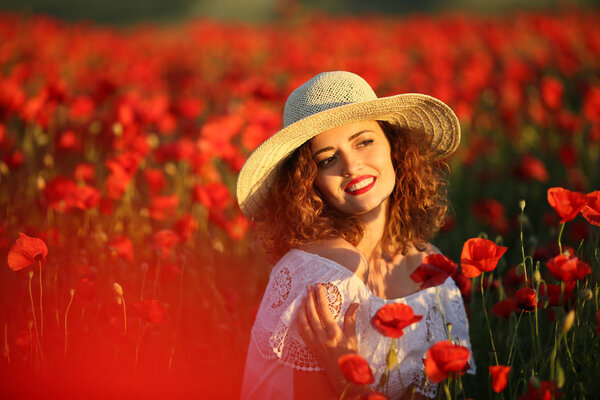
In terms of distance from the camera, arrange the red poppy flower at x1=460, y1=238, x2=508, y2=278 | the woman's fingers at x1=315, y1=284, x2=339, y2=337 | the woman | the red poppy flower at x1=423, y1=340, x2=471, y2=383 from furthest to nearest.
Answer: the woman, the woman's fingers at x1=315, y1=284, x2=339, y2=337, the red poppy flower at x1=460, y1=238, x2=508, y2=278, the red poppy flower at x1=423, y1=340, x2=471, y2=383

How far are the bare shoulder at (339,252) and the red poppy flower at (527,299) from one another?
525 millimetres

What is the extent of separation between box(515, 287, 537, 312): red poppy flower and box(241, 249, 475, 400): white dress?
1.07 ft

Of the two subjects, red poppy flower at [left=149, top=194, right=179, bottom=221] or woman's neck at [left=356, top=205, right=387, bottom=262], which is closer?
woman's neck at [left=356, top=205, right=387, bottom=262]

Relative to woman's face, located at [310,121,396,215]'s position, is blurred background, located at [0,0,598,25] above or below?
above

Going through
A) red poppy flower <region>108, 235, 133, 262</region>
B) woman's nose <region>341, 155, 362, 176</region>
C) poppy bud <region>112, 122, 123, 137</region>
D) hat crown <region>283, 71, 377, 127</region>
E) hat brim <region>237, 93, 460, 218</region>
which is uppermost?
poppy bud <region>112, 122, 123, 137</region>

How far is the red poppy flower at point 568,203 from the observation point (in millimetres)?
1551

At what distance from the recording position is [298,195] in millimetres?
1991

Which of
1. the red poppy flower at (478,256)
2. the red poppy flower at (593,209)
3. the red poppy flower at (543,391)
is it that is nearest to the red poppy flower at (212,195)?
the red poppy flower at (478,256)

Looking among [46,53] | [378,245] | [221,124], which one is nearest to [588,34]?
[221,124]

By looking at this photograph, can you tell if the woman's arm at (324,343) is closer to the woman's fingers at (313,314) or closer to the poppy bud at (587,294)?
the woman's fingers at (313,314)

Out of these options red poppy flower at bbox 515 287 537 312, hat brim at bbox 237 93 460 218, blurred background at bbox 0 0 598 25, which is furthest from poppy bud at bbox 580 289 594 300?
blurred background at bbox 0 0 598 25

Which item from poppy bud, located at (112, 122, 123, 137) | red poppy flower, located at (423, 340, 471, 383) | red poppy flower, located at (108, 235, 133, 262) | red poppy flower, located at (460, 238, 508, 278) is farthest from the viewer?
poppy bud, located at (112, 122, 123, 137)

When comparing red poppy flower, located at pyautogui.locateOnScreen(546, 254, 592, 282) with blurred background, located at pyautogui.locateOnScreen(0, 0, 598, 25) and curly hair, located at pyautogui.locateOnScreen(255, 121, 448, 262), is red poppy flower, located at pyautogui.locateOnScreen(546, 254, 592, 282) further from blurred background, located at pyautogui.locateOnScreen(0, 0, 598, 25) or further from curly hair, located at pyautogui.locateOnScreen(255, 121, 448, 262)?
blurred background, located at pyautogui.locateOnScreen(0, 0, 598, 25)

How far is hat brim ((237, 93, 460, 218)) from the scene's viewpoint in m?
1.85
